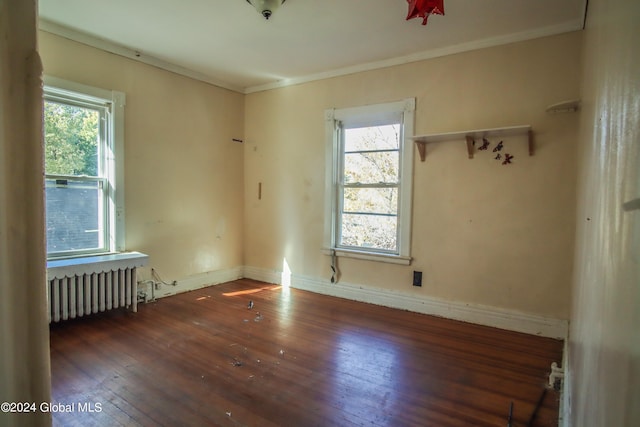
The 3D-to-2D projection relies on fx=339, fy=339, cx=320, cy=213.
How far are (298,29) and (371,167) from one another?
1626 millimetres

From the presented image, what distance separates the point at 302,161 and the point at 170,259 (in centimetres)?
200

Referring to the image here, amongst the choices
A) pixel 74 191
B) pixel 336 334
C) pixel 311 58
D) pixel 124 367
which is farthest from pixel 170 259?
pixel 311 58

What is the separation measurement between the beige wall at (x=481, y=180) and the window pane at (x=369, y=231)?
0.23 m

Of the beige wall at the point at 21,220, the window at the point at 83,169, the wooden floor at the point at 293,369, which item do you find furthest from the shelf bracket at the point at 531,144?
the window at the point at 83,169

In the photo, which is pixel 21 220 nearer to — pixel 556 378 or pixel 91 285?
pixel 556 378

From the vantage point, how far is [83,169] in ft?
10.8

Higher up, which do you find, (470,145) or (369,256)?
(470,145)

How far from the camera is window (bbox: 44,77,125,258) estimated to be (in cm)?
309

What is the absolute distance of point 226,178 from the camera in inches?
183

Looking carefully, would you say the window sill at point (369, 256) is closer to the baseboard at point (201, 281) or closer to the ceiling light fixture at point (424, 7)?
the baseboard at point (201, 281)

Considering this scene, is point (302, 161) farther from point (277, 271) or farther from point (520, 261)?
point (520, 261)

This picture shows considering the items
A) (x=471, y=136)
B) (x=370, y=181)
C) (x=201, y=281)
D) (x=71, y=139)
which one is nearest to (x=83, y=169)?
(x=71, y=139)

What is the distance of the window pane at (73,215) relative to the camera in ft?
10.2

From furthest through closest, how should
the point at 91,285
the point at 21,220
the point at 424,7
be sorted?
1. the point at 91,285
2. the point at 424,7
3. the point at 21,220
